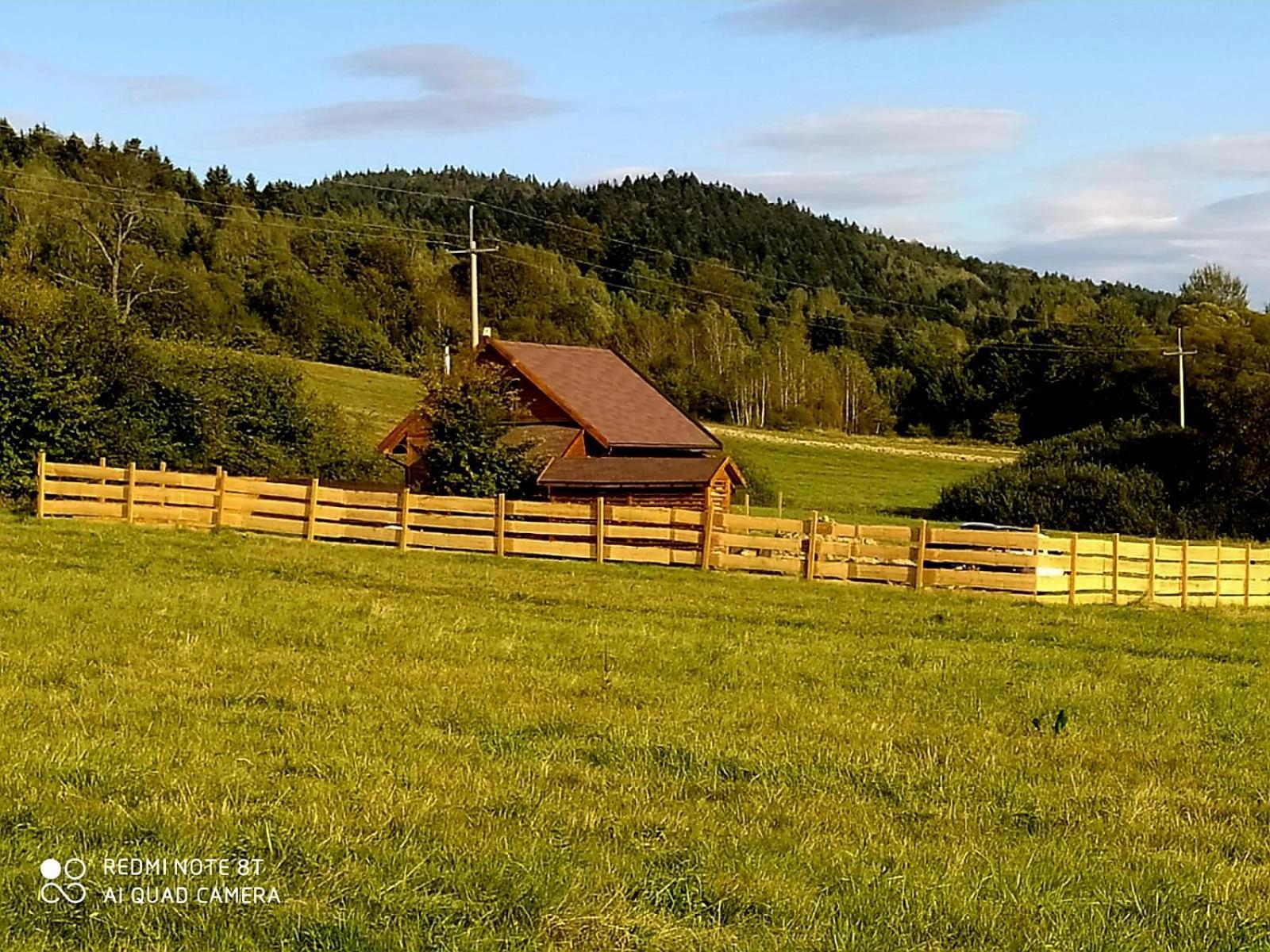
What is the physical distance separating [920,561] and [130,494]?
1403 centimetres

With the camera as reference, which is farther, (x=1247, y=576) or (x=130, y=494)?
(x=1247, y=576)

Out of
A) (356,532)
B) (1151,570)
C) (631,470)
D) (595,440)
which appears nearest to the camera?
(1151,570)

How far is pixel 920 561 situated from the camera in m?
21.8

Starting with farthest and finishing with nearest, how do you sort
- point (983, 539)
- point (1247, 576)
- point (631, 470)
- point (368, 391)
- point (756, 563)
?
point (368, 391)
point (631, 470)
point (1247, 576)
point (756, 563)
point (983, 539)

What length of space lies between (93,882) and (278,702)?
3799mm

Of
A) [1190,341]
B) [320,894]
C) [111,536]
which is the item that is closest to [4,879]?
[320,894]

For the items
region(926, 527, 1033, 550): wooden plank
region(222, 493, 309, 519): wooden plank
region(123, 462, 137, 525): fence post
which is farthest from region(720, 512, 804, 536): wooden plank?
region(123, 462, 137, 525): fence post

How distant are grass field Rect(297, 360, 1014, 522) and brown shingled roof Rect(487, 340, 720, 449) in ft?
31.2

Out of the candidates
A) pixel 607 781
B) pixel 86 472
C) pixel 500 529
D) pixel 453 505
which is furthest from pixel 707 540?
pixel 607 781

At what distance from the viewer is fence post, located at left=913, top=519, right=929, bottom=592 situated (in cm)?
2170

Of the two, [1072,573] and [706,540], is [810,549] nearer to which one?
[706,540]

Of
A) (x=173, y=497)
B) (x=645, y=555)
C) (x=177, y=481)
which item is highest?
(x=177, y=481)

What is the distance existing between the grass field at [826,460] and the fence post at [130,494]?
24.1 meters

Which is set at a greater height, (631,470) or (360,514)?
(631,470)
